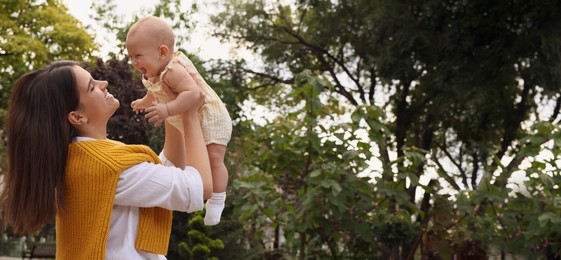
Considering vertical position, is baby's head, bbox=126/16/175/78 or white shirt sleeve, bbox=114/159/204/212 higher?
baby's head, bbox=126/16/175/78

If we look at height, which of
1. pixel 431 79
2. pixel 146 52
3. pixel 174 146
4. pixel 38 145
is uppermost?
pixel 431 79

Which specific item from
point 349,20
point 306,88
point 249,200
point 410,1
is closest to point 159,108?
point 306,88

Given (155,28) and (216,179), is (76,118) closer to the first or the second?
(155,28)

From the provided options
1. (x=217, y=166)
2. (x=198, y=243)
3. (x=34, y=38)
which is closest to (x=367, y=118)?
(x=198, y=243)

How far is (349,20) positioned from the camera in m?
17.2

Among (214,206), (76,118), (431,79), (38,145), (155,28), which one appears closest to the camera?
(38,145)

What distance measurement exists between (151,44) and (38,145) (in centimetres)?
43

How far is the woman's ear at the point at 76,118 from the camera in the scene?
2257 mm

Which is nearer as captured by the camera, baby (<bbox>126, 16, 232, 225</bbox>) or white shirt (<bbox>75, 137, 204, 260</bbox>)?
white shirt (<bbox>75, 137, 204, 260</bbox>)

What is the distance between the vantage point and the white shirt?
2.17 meters

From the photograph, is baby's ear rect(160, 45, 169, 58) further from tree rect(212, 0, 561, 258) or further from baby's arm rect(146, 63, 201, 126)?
tree rect(212, 0, 561, 258)

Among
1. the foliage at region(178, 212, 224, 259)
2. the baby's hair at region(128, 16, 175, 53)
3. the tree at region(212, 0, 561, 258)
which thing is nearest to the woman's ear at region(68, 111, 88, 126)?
the baby's hair at region(128, 16, 175, 53)

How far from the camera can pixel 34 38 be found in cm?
2050

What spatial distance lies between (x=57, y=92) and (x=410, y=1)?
12517mm
